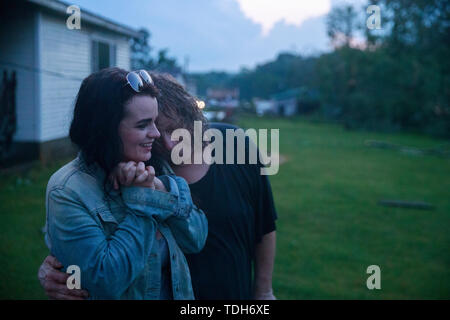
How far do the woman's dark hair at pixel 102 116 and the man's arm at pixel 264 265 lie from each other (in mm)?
1052

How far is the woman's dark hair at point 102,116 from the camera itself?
145 centimetres

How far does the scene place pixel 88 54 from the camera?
40.3 feet

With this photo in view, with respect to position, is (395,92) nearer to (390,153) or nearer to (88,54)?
(390,153)

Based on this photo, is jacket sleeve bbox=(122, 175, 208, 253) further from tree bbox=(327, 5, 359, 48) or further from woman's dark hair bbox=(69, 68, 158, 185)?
tree bbox=(327, 5, 359, 48)

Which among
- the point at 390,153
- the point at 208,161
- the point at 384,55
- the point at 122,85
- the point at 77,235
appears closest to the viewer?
the point at 77,235

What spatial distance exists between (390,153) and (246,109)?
1973 centimetres

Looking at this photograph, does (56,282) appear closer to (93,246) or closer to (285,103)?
(93,246)

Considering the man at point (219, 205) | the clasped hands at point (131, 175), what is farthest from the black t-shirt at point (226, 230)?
the clasped hands at point (131, 175)

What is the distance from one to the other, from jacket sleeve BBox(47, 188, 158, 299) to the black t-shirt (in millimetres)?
599

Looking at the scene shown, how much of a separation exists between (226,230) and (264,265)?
0.37 metres

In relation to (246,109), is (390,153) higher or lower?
lower

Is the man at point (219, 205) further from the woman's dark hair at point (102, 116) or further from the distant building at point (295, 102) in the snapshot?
the distant building at point (295, 102)

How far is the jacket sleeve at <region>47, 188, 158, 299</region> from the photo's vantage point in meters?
1.37
